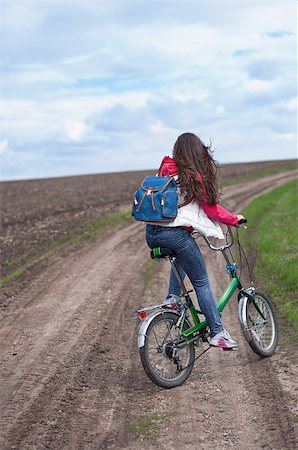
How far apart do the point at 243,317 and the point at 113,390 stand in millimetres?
1553

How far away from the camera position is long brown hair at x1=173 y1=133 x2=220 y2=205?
22.0ft

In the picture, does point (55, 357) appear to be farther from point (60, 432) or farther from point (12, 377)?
point (60, 432)

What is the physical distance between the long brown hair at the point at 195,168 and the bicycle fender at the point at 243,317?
4.29ft

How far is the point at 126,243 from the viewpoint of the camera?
16656mm

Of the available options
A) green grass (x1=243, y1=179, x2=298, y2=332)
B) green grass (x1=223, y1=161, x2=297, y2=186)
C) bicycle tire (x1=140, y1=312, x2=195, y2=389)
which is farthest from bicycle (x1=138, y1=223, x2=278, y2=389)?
green grass (x1=223, y1=161, x2=297, y2=186)

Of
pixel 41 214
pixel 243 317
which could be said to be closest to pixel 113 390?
pixel 243 317

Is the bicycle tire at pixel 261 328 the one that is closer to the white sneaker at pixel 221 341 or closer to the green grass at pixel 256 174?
the white sneaker at pixel 221 341

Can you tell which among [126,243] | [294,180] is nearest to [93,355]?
[126,243]

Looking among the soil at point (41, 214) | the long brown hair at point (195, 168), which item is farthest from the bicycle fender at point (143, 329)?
the soil at point (41, 214)

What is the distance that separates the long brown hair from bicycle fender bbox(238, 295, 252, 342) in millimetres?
1306

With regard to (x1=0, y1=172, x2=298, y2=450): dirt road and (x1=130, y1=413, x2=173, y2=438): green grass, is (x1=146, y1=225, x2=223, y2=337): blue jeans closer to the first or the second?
(x1=0, y1=172, x2=298, y2=450): dirt road

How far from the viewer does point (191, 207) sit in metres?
6.79

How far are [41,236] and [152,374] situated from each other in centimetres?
1242

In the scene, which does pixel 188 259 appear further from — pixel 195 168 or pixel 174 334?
pixel 195 168
